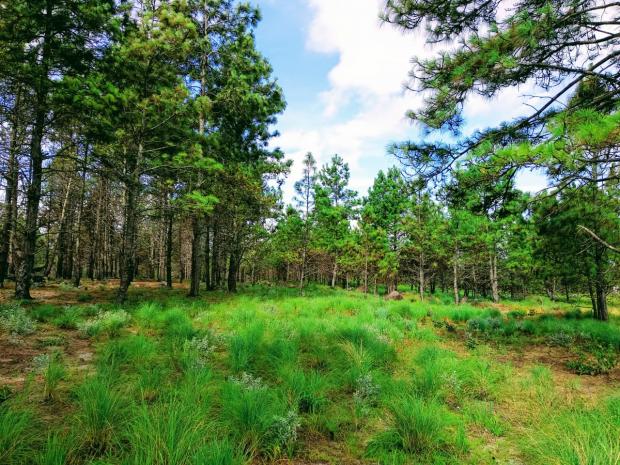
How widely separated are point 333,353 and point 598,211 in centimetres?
811

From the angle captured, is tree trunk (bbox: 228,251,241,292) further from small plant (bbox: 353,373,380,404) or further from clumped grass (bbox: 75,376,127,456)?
clumped grass (bbox: 75,376,127,456)

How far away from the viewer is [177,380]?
402 cm

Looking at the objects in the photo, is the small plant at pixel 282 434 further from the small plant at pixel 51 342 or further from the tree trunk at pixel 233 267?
the tree trunk at pixel 233 267

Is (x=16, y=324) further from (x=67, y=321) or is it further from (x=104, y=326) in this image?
(x=104, y=326)

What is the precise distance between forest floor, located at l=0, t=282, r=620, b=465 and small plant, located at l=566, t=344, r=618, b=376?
0.04 meters

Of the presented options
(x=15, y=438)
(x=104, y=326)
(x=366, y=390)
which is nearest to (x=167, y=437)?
(x=15, y=438)

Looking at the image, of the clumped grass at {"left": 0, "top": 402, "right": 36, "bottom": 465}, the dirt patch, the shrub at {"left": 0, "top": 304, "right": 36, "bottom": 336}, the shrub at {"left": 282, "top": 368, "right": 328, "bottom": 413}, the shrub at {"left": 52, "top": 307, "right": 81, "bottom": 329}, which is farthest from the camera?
the shrub at {"left": 52, "top": 307, "right": 81, "bottom": 329}

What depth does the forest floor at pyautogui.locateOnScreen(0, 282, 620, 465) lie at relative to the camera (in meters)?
2.54

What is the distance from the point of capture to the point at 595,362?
6055 millimetres

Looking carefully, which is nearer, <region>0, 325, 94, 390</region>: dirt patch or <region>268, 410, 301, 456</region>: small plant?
<region>268, 410, 301, 456</region>: small plant

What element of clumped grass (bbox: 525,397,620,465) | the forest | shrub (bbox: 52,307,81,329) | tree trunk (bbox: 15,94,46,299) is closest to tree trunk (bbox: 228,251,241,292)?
the forest

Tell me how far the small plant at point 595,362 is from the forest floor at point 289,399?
41 mm

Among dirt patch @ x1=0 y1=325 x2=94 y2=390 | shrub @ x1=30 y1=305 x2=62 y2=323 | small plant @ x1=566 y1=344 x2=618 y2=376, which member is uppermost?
shrub @ x1=30 y1=305 x2=62 y2=323

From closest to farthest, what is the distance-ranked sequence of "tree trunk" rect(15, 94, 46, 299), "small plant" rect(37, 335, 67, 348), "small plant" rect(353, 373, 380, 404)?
"small plant" rect(353, 373, 380, 404) < "small plant" rect(37, 335, 67, 348) < "tree trunk" rect(15, 94, 46, 299)
